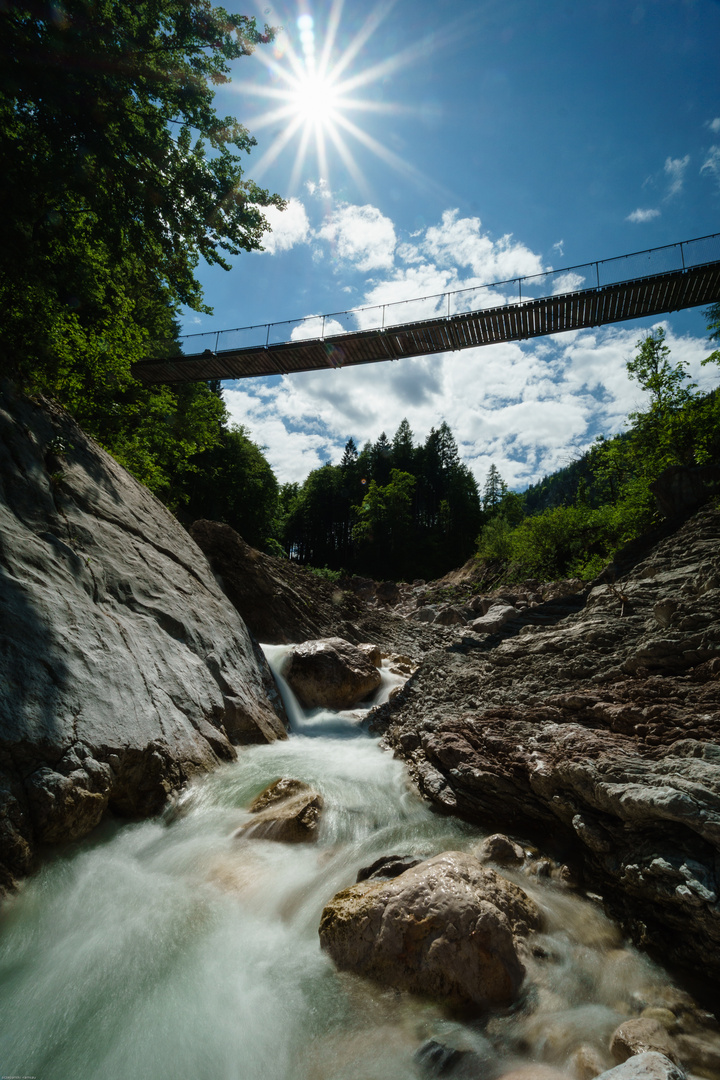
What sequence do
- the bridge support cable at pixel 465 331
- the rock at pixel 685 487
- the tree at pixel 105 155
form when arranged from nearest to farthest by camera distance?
the tree at pixel 105 155 → the rock at pixel 685 487 → the bridge support cable at pixel 465 331

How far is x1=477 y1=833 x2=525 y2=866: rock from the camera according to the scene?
4.70 metres

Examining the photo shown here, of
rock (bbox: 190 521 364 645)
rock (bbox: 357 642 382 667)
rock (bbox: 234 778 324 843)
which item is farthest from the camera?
rock (bbox: 190 521 364 645)

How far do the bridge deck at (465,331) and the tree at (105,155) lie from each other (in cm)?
495

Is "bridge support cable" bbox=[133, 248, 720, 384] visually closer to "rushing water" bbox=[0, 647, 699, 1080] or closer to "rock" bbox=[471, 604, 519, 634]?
"rock" bbox=[471, 604, 519, 634]

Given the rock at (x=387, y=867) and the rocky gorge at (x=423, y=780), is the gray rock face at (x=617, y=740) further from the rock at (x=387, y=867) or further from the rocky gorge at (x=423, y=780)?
the rock at (x=387, y=867)

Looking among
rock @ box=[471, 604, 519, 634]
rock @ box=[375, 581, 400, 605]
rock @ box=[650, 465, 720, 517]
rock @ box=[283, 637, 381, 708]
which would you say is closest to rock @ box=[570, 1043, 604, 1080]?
rock @ box=[650, 465, 720, 517]

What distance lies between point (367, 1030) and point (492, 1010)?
843mm

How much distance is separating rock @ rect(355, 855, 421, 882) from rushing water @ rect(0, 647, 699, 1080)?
26 centimetres

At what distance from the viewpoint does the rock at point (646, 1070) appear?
226 centimetres

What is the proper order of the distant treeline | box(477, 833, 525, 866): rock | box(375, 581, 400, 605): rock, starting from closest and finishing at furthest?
box(477, 833, 525, 866): rock
box(375, 581, 400, 605): rock
the distant treeline

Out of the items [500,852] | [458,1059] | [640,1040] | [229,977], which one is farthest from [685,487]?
[229,977]

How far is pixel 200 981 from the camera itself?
3408 millimetres

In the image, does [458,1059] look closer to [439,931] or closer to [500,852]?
[439,931]

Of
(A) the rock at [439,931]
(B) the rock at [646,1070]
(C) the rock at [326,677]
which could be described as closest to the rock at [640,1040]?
(B) the rock at [646,1070]
